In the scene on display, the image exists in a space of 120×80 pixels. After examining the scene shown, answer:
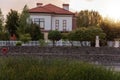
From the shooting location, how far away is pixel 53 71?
12250mm

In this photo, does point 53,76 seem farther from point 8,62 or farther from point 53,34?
point 53,34

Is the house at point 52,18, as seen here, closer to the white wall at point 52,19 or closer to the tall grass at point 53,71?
the white wall at point 52,19

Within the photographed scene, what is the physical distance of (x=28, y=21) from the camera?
67625mm

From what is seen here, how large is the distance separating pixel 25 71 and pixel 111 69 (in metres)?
2.55

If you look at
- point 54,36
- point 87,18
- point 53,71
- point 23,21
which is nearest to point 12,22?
point 23,21

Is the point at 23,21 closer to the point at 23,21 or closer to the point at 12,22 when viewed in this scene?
the point at 23,21

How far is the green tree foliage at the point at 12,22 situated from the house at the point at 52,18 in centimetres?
385

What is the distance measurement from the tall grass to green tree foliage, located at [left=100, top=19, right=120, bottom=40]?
5405 centimetres

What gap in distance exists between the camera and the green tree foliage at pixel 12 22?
70188 mm

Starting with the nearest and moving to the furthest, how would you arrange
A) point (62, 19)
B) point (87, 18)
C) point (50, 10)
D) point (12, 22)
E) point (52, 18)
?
point (12, 22) < point (52, 18) < point (62, 19) < point (50, 10) < point (87, 18)

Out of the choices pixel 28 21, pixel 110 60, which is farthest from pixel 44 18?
pixel 110 60

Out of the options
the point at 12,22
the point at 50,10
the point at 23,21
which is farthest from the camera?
the point at 50,10

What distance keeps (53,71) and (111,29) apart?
56.8 metres

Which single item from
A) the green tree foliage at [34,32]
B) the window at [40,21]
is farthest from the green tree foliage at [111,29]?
the window at [40,21]
